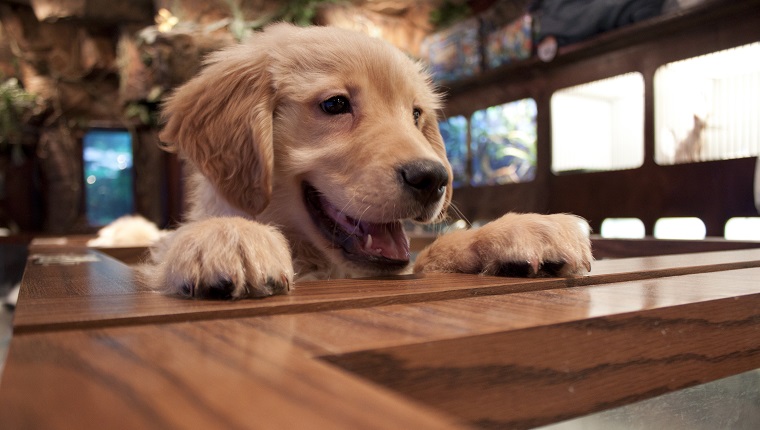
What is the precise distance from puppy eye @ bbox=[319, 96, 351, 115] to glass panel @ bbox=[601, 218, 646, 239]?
125 inches

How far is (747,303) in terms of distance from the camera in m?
0.89

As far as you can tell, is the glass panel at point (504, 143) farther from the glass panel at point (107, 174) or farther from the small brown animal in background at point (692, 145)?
the glass panel at point (107, 174)

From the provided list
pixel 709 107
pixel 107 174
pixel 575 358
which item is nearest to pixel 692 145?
pixel 709 107

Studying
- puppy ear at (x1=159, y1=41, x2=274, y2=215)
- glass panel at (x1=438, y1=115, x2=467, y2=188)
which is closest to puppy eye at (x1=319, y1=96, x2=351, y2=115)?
puppy ear at (x1=159, y1=41, x2=274, y2=215)

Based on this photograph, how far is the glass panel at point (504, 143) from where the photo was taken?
16.7ft

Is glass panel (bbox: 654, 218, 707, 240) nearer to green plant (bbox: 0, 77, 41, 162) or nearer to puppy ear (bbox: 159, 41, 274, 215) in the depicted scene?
puppy ear (bbox: 159, 41, 274, 215)

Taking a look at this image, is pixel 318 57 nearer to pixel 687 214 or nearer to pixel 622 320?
pixel 622 320

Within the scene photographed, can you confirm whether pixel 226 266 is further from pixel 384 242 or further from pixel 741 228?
pixel 741 228

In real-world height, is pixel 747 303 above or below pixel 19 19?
below

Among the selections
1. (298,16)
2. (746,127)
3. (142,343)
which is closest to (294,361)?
(142,343)

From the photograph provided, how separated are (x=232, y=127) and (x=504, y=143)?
420 centimetres

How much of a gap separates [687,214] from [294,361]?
3911mm

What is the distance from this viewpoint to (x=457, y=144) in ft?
19.5

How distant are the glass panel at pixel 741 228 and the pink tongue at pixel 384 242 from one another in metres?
2.91
